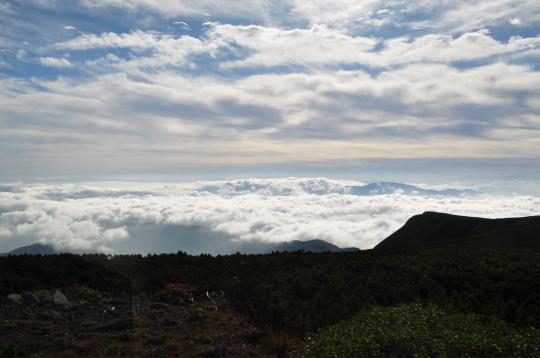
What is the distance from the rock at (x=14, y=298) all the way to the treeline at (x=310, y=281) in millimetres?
1887

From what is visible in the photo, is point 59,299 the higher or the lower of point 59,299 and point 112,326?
the higher

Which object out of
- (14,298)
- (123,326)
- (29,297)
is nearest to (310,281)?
(123,326)

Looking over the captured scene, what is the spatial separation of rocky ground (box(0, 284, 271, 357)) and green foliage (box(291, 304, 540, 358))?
2989 mm

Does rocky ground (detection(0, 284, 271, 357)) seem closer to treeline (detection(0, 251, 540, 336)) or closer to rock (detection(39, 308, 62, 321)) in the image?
rock (detection(39, 308, 62, 321))

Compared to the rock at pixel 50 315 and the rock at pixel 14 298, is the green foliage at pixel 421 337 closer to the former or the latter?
the rock at pixel 50 315

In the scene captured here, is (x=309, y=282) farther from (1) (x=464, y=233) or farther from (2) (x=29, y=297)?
(1) (x=464, y=233)

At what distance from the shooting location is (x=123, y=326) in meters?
17.7

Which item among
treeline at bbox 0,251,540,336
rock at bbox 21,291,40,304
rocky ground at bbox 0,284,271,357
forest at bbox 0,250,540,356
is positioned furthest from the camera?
rock at bbox 21,291,40,304

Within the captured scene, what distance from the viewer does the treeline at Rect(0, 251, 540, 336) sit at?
18797 millimetres

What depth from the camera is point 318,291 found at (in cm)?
2203

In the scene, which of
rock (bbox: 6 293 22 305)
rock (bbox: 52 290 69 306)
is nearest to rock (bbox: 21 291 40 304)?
rock (bbox: 6 293 22 305)

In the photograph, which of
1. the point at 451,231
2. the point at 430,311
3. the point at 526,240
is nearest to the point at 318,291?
the point at 430,311

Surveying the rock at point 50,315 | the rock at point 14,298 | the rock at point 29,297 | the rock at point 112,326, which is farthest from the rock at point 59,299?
the rock at point 112,326

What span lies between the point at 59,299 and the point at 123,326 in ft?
20.4
